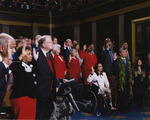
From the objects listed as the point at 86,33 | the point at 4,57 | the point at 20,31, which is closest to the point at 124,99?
the point at 4,57

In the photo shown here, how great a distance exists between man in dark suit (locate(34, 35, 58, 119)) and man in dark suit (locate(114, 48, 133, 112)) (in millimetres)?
2387

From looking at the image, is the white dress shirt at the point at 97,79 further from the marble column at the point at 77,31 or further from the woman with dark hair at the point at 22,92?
the marble column at the point at 77,31

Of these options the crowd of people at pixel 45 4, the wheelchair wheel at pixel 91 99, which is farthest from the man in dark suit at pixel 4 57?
the crowd of people at pixel 45 4

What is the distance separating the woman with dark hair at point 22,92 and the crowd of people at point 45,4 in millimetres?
8118

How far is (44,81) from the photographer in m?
2.72

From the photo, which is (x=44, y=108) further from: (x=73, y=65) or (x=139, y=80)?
(x=139, y=80)

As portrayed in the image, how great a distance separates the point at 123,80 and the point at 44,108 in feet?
8.39

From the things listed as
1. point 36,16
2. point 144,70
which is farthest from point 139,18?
point 36,16

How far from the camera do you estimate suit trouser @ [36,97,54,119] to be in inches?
107

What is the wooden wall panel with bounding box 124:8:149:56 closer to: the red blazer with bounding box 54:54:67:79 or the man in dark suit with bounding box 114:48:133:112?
the man in dark suit with bounding box 114:48:133:112

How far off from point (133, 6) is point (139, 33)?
115 centimetres

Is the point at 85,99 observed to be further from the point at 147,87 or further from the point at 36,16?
the point at 36,16

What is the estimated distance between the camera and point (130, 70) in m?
4.93

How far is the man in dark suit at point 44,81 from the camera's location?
8.87ft
